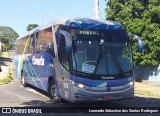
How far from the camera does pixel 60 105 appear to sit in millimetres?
14117

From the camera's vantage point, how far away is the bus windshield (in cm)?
1283

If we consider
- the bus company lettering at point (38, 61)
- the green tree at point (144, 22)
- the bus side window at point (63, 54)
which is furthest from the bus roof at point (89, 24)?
the green tree at point (144, 22)

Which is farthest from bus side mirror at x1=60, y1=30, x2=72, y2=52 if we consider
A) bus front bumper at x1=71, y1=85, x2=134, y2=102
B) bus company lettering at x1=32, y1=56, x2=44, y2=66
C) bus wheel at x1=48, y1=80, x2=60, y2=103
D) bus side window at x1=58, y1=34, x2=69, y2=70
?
bus company lettering at x1=32, y1=56, x2=44, y2=66

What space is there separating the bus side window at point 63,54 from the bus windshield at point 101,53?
0.45m

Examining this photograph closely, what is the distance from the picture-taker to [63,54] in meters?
13.6

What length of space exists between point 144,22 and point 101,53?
1330cm

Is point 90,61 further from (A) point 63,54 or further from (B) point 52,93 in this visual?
(B) point 52,93

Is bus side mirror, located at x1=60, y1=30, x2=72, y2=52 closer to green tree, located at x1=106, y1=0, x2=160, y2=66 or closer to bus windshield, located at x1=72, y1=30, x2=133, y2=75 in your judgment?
bus windshield, located at x1=72, y1=30, x2=133, y2=75

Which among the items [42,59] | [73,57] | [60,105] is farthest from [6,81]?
[73,57]

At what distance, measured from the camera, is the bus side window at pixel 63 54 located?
13.2m

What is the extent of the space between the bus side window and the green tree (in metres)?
12.2

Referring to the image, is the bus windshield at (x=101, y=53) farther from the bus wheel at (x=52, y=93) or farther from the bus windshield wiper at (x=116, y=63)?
the bus wheel at (x=52, y=93)

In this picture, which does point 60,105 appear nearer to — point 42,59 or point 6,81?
point 42,59

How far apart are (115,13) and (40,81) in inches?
489
